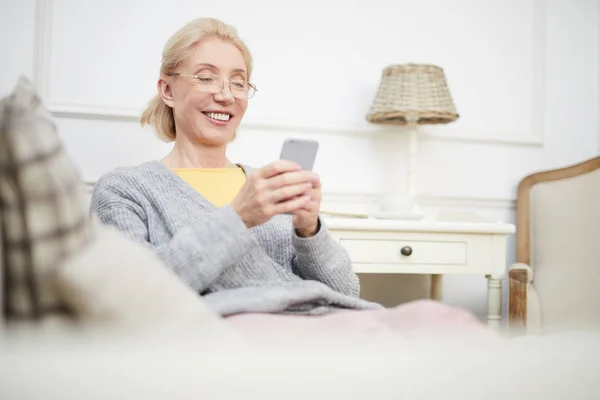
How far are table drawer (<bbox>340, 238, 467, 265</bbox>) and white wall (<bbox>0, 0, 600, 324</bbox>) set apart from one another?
0.43 metres

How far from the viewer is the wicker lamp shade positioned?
1.95 meters

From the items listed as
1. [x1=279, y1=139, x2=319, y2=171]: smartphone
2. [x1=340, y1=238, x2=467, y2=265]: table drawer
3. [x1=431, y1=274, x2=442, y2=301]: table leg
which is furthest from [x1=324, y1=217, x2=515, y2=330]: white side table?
[x1=279, y1=139, x2=319, y2=171]: smartphone

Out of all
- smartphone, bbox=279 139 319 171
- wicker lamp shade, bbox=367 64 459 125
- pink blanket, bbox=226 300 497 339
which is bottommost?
pink blanket, bbox=226 300 497 339

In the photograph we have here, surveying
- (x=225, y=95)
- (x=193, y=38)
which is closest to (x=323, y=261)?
(x=225, y=95)

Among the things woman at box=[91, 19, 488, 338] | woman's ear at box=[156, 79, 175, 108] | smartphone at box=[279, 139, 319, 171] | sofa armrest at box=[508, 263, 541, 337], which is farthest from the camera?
sofa armrest at box=[508, 263, 541, 337]

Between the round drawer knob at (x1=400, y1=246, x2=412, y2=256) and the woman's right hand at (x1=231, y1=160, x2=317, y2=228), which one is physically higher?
the woman's right hand at (x1=231, y1=160, x2=317, y2=228)

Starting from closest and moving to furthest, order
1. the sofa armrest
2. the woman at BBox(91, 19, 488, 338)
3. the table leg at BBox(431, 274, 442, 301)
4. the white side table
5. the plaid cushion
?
the plaid cushion
the woman at BBox(91, 19, 488, 338)
the white side table
the sofa armrest
the table leg at BBox(431, 274, 442, 301)

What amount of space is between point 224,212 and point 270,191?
0.32 ft

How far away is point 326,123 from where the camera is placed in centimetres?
213

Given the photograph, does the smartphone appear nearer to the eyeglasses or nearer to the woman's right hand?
the woman's right hand

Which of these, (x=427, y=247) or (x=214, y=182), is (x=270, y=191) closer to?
(x=214, y=182)

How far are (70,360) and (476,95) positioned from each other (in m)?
2.17

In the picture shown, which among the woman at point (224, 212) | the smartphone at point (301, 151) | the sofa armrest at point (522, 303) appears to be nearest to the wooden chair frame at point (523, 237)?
the sofa armrest at point (522, 303)

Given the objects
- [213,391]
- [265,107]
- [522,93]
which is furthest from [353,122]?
[213,391]
